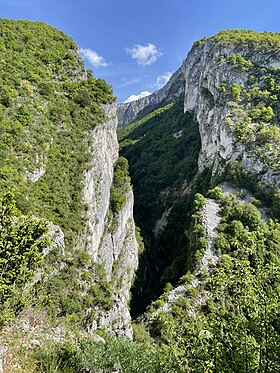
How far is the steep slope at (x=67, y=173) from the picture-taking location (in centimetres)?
2362

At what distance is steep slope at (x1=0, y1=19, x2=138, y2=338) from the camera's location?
23625mm

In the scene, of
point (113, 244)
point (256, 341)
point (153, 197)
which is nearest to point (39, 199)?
point (113, 244)

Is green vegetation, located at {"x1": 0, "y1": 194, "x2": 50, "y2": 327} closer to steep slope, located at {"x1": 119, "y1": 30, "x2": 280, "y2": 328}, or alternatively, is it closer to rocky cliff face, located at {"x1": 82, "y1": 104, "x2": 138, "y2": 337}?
rocky cliff face, located at {"x1": 82, "y1": 104, "x2": 138, "y2": 337}

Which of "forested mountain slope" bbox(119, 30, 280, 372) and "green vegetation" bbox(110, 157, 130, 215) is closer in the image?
"forested mountain slope" bbox(119, 30, 280, 372)

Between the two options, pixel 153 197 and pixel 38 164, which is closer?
pixel 38 164

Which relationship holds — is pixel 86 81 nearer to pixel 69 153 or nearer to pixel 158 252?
pixel 69 153

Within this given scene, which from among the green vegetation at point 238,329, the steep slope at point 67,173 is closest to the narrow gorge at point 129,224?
the green vegetation at point 238,329

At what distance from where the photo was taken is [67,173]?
1313 inches

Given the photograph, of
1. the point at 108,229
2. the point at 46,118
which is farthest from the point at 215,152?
the point at 46,118

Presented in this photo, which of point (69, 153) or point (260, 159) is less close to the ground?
point (260, 159)

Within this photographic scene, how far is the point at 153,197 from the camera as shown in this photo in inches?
2926

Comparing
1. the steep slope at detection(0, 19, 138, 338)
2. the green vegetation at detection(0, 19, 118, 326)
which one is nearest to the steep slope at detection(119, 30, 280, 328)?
the steep slope at detection(0, 19, 138, 338)

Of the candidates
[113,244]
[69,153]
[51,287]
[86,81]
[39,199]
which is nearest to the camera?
[51,287]

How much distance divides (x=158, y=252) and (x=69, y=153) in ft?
108
